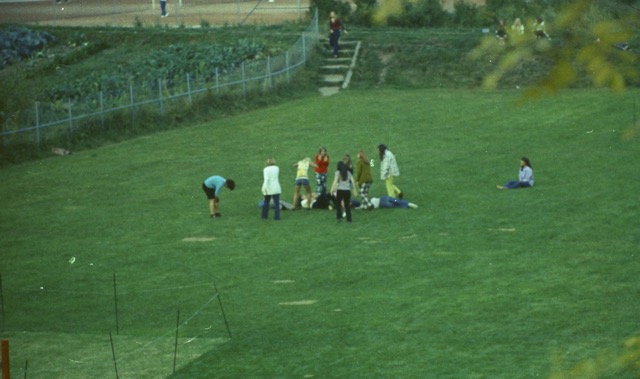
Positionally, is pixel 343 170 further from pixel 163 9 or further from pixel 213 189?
pixel 163 9

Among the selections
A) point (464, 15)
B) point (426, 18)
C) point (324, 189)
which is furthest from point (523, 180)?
point (426, 18)

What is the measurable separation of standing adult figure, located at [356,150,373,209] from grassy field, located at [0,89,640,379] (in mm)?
457

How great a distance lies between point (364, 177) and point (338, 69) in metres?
20.5

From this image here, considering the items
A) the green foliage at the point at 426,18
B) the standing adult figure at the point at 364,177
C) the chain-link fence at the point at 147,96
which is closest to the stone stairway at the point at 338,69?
the chain-link fence at the point at 147,96

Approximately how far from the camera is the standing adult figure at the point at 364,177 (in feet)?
99.3

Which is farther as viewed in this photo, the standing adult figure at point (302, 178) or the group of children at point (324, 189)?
the standing adult figure at point (302, 178)

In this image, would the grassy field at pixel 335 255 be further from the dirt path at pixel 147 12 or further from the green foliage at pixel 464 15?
the dirt path at pixel 147 12

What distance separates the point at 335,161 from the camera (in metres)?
38.0

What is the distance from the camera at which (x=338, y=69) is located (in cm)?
5081

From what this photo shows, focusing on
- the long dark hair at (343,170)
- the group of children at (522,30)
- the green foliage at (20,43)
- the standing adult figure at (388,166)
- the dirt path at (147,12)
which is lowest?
the green foliage at (20,43)

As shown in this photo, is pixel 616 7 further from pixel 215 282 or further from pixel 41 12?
pixel 41 12

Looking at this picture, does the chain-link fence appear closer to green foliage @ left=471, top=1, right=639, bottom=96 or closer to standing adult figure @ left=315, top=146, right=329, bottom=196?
standing adult figure @ left=315, top=146, right=329, bottom=196

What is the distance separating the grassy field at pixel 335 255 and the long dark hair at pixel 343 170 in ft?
3.67

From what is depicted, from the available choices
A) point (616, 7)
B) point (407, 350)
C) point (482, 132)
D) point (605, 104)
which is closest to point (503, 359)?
point (407, 350)
